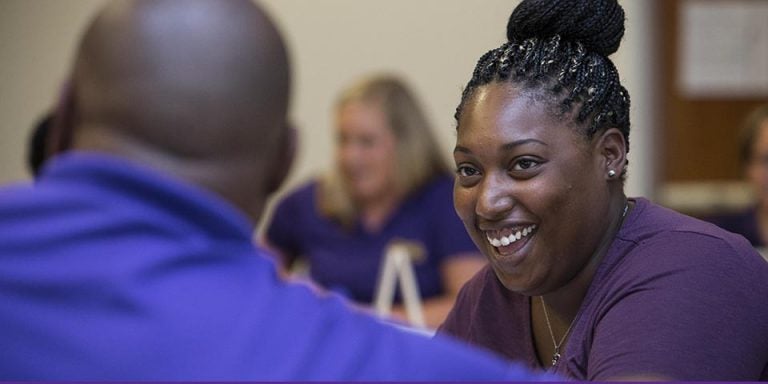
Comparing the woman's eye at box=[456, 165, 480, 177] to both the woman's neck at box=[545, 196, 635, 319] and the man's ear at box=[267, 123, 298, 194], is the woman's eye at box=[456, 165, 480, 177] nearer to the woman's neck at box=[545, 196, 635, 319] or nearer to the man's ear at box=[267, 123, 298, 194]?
the woman's neck at box=[545, 196, 635, 319]

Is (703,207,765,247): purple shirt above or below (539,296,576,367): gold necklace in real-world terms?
below

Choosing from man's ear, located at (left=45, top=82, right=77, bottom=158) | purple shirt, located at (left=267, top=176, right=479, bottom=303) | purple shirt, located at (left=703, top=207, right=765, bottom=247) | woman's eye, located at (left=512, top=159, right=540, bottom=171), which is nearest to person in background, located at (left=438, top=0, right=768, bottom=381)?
woman's eye, located at (left=512, top=159, right=540, bottom=171)

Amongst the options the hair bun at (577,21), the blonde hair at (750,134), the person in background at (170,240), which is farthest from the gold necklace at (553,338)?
the blonde hair at (750,134)

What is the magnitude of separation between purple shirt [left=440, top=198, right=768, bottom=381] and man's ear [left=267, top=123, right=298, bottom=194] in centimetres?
47

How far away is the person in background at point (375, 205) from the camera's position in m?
2.92

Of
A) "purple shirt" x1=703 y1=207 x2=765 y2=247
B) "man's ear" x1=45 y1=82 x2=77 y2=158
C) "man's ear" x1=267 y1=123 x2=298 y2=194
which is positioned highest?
"man's ear" x1=45 y1=82 x2=77 y2=158

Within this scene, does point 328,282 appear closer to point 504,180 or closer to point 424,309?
point 424,309

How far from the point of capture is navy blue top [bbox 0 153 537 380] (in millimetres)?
729

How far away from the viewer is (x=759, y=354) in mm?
1229

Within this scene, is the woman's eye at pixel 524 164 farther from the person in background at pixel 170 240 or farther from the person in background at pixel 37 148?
the person in background at pixel 37 148

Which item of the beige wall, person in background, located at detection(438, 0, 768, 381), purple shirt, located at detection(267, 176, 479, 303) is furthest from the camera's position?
the beige wall

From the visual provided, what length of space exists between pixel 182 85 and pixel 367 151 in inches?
90.9

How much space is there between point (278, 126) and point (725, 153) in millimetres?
3453

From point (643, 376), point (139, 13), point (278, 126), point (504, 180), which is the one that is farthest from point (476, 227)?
point (139, 13)
